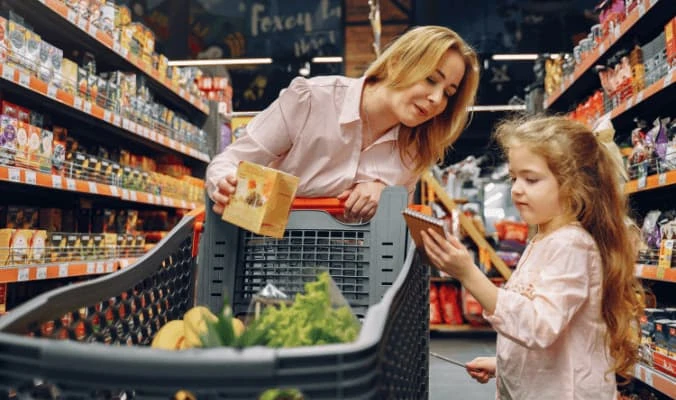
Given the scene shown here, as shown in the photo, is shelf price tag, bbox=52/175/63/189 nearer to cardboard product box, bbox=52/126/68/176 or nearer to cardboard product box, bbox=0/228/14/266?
cardboard product box, bbox=52/126/68/176

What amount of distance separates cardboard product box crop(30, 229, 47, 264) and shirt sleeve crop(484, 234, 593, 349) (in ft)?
7.50

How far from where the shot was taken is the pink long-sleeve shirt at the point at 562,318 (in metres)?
1.19

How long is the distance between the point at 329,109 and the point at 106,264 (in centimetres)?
231

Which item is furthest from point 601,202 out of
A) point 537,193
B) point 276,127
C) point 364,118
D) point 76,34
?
point 76,34

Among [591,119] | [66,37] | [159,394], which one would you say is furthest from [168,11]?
[159,394]

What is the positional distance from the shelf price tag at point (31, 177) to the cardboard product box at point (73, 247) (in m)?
0.52

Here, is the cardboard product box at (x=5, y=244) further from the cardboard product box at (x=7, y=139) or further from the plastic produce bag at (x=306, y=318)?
the plastic produce bag at (x=306, y=318)

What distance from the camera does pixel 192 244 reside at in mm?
1288

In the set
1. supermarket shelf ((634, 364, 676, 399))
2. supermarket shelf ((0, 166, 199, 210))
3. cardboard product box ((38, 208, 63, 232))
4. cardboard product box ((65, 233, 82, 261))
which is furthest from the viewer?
cardboard product box ((38, 208, 63, 232))

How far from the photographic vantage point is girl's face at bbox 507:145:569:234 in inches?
A: 53.2

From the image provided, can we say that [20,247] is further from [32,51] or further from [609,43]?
[609,43]

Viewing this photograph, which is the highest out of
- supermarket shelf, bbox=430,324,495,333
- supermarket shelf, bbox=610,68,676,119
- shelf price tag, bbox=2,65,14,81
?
supermarket shelf, bbox=610,68,676,119

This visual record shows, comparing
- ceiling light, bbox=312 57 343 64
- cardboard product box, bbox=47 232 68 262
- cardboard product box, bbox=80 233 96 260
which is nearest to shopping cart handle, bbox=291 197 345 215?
cardboard product box, bbox=47 232 68 262

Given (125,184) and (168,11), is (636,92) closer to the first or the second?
(125,184)
